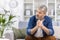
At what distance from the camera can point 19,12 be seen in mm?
5785

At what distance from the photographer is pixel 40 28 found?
247cm

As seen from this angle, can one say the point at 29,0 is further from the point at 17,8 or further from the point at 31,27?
the point at 31,27

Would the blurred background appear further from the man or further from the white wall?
the man

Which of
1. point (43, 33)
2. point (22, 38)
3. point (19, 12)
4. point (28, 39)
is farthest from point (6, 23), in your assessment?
point (19, 12)

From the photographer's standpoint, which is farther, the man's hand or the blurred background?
the blurred background

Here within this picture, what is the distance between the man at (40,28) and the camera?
2.46 metres

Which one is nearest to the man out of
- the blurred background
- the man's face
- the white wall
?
the man's face

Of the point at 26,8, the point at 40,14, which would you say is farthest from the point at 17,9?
the point at 40,14

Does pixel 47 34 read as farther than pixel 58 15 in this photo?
No

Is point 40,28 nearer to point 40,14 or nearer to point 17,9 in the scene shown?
point 40,14

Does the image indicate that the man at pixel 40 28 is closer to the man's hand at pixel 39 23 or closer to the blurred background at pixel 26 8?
the man's hand at pixel 39 23

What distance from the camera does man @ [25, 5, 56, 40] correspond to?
2.46m

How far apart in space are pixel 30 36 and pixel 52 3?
3.50m

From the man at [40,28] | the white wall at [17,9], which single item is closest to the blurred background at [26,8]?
the white wall at [17,9]
